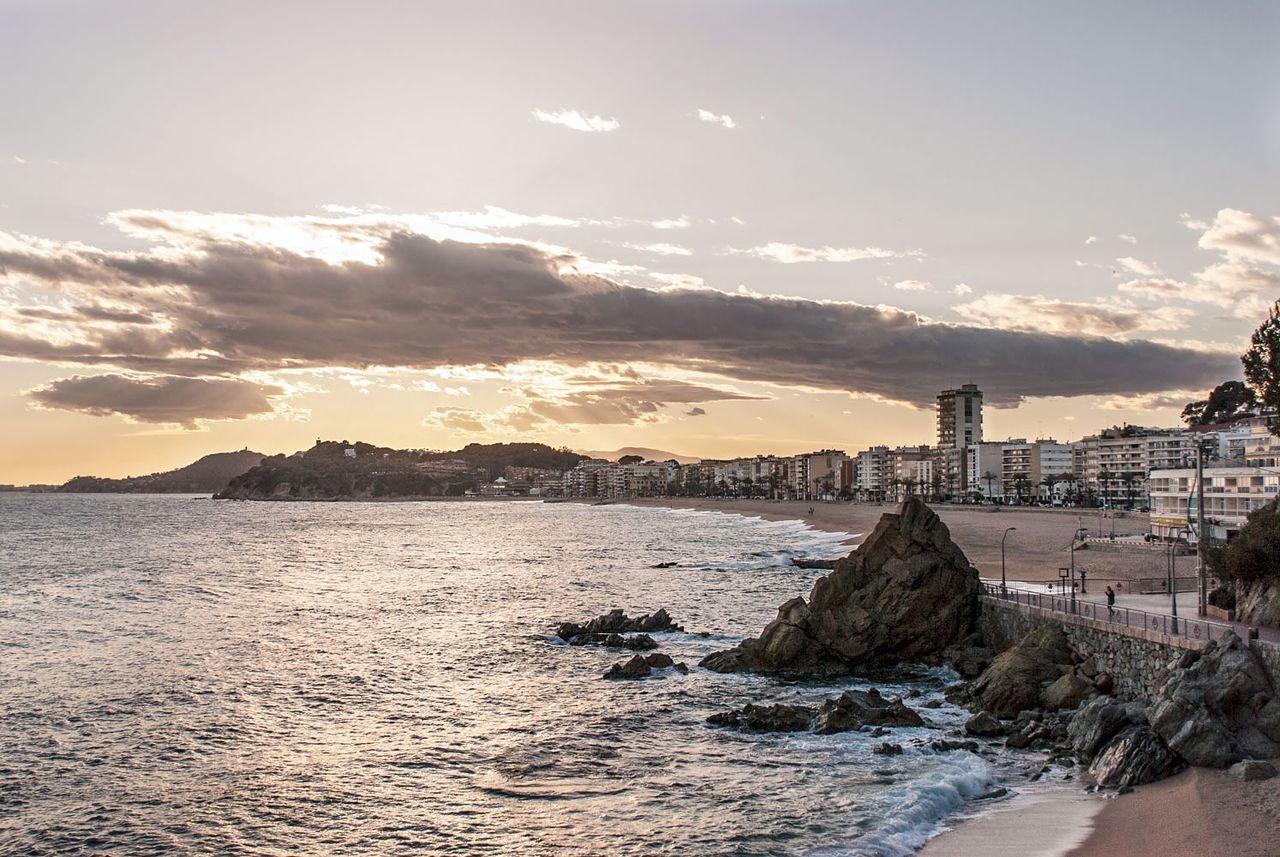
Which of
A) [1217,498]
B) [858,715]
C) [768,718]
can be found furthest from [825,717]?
[1217,498]

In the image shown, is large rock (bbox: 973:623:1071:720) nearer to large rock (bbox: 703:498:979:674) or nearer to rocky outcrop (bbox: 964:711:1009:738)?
rocky outcrop (bbox: 964:711:1009:738)

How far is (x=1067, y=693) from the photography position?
3166 cm

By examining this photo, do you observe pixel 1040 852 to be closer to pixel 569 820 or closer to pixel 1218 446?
pixel 569 820

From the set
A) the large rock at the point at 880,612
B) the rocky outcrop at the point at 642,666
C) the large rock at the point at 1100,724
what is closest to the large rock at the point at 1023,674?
the large rock at the point at 1100,724

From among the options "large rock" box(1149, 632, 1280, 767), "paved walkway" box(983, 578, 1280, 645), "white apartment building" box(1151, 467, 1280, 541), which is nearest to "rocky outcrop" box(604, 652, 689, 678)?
"paved walkway" box(983, 578, 1280, 645)

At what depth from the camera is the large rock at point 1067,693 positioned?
3141cm

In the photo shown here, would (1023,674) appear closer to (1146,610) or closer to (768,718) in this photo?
(1146,610)

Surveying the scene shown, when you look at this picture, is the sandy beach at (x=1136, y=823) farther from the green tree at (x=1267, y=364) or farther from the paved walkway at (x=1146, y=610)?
the green tree at (x=1267, y=364)

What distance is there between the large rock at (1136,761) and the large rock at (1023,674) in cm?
693

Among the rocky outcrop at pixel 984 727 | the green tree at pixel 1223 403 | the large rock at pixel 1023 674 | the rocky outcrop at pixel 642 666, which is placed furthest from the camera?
the green tree at pixel 1223 403

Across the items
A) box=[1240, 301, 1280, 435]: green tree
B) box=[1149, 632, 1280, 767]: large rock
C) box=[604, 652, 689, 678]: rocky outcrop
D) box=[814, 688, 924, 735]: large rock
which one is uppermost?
box=[1240, 301, 1280, 435]: green tree

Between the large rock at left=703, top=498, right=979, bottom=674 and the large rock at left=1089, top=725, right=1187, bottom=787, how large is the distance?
16.1 metres

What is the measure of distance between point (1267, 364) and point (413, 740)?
41.6 m

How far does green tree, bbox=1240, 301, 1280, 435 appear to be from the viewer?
4494 centimetres
